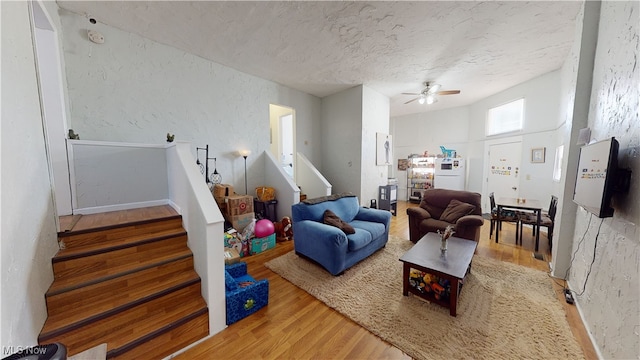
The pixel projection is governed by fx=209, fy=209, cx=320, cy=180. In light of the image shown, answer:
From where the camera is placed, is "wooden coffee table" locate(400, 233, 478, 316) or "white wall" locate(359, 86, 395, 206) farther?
"white wall" locate(359, 86, 395, 206)

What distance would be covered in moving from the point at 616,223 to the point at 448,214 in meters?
1.87

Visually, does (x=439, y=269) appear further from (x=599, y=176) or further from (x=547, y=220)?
(x=547, y=220)

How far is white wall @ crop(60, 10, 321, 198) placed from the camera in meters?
2.62

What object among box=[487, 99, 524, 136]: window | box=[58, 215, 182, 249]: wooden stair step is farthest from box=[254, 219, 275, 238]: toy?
box=[487, 99, 524, 136]: window

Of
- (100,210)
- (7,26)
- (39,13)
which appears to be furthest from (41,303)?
(39,13)

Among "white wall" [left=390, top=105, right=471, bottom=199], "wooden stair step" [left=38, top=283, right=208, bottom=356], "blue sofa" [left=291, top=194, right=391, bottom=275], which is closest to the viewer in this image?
"wooden stair step" [left=38, top=283, right=208, bottom=356]

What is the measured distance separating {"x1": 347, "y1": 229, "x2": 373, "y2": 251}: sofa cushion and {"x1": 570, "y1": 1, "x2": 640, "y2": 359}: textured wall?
1.91m

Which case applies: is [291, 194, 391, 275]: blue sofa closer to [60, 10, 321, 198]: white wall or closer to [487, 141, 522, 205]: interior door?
[60, 10, 321, 198]: white wall

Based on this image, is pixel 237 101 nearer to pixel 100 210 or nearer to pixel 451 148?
pixel 100 210

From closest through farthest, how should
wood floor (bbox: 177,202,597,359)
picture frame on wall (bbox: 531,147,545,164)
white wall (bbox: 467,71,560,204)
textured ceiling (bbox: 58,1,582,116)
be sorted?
wood floor (bbox: 177,202,597,359) < textured ceiling (bbox: 58,1,582,116) < white wall (bbox: 467,71,560,204) < picture frame on wall (bbox: 531,147,545,164)

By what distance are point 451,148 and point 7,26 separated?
26.1 ft

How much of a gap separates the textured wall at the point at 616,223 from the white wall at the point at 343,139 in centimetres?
333

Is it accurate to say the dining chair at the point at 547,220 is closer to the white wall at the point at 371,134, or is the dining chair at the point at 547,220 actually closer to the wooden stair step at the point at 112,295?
the white wall at the point at 371,134

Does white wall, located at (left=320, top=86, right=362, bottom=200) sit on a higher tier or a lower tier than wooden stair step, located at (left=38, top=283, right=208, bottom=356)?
higher
